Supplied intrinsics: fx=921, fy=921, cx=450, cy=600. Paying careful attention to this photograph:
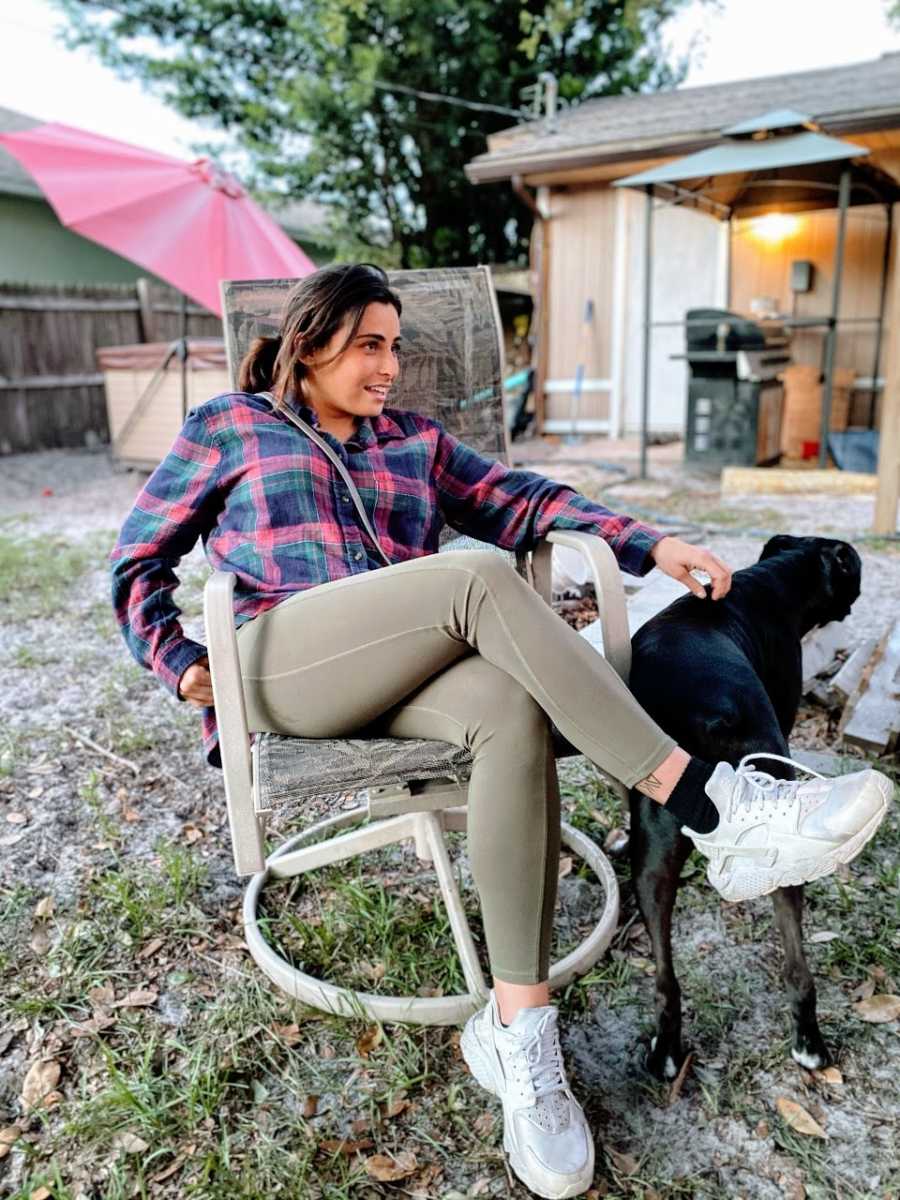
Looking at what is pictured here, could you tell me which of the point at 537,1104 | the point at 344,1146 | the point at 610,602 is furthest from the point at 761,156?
the point at 344,1146

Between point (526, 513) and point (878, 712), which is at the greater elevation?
point (526, 513)

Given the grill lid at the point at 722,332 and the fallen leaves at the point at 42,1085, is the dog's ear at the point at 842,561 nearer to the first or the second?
the fallen leaves at the point at 42,1085

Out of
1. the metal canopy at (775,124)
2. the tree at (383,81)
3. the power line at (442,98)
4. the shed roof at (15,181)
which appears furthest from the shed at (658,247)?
the shed roof at (15,181)

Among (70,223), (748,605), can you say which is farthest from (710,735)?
(70,223)

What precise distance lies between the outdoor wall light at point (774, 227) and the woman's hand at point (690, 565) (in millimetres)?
7546

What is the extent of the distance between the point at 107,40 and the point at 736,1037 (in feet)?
54.7

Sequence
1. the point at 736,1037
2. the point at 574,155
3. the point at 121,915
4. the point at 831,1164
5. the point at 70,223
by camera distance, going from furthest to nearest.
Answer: the point at 574,155 < the point at 70,223 < the point at 121,915 < the point at 736,1037 < the point at 831,1164

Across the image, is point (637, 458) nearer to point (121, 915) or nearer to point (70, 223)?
point (70, 223)

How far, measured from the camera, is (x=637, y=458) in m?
8.05

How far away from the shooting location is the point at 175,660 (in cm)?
156

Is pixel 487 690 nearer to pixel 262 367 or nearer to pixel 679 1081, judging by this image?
pixel 679 1081

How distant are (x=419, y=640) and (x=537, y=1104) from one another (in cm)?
72

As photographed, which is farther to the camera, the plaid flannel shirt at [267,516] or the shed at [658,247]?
the shed at [658,247]

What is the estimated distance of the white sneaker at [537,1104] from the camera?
4.32ft
